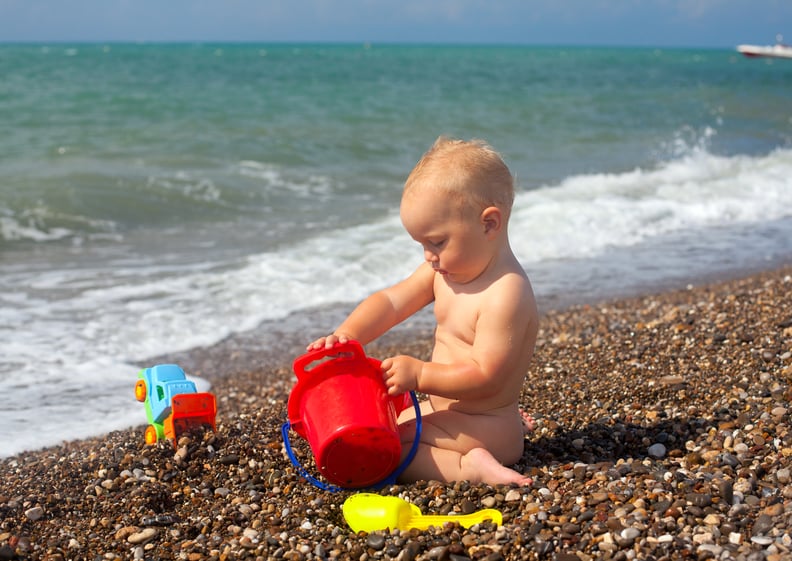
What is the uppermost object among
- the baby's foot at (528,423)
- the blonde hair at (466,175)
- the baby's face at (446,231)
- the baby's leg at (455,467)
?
the blonde hair at (466,175)

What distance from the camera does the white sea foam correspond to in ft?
17.0

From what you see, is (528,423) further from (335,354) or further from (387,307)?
(335,354)

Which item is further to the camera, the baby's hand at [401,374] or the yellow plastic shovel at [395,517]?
the baby's hand at [401,374]

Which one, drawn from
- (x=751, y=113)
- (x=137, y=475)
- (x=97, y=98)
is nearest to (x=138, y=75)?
(x=97, y=98)

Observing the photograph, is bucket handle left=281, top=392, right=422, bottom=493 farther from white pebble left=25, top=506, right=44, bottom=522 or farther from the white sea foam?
the white sea foam

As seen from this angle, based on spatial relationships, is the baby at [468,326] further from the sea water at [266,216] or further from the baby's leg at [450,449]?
the sea water at [266,216]

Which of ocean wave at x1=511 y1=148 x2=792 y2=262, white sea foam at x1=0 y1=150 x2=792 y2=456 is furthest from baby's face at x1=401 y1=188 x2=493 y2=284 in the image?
ocean wave at x1=511 y1=148 x2=792 y2=262

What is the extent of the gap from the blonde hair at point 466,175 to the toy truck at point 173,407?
134 centimetres

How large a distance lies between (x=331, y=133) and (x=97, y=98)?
8079mm

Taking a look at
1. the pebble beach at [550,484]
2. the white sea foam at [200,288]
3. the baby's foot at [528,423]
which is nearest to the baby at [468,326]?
the pebble beach at [550,484]

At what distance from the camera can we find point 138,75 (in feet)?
107

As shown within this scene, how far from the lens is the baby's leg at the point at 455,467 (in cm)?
311

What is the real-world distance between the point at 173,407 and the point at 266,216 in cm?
739

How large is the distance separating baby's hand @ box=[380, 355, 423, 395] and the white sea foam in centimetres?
229
